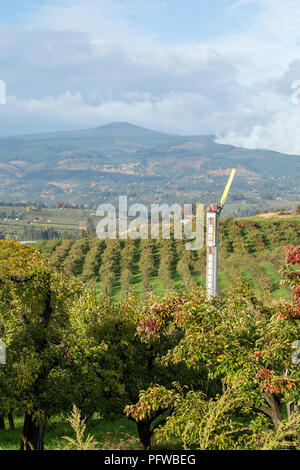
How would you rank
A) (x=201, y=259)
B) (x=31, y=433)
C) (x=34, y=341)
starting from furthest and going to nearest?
1. (x=201, y=259)
2. (x=34, y=341)
3. (x=31, y=433)

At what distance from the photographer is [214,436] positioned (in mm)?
11117

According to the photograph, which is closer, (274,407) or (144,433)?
(274,407)

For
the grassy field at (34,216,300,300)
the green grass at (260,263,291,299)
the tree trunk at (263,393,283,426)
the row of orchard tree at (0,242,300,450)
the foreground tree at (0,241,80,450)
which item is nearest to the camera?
the row of orchard tree at (0,242,300,450)

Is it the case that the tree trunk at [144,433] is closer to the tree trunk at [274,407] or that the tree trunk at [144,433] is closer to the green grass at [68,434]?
the green grass at [68,434]

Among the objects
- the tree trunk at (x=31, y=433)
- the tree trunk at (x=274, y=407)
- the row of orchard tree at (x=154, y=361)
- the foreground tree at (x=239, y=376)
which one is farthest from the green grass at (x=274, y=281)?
the tree trunk at (x=274, y=407)

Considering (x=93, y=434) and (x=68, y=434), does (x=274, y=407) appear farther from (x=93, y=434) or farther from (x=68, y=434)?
(x=68, y=434)

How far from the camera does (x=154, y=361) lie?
1962 cm

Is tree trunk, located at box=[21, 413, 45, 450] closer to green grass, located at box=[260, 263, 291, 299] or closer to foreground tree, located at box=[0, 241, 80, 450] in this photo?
foreground tree, located at box=[0, 241, 80, 450]

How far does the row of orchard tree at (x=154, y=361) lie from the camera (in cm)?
1151

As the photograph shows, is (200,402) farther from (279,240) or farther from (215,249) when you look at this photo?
(279,240)

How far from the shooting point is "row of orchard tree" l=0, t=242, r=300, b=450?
1151 centimetres

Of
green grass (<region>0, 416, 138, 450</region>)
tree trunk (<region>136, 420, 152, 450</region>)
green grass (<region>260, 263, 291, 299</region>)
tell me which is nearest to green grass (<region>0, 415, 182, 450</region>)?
green grass (<region>0, 416, 138, 450</region>)

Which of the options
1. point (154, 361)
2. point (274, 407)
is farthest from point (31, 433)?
point (274, 407)
